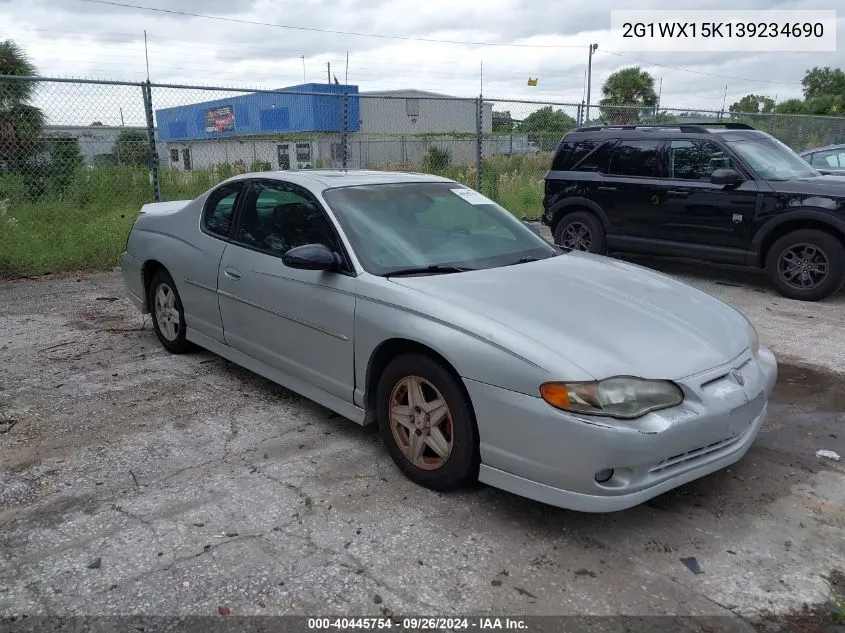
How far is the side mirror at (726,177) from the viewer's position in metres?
7.54

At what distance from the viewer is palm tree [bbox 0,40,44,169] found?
9.03 m

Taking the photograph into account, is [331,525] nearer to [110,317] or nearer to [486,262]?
[486,262]

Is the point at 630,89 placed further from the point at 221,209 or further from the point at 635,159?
the point at 221,209

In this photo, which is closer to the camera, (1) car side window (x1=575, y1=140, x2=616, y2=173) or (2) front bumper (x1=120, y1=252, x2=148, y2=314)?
(2) front bumper (x1=120, y1=252, x2=148, y2=314)

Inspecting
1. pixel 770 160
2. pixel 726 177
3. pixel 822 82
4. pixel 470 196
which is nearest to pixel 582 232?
pixel 726 177

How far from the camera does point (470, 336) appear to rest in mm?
3008

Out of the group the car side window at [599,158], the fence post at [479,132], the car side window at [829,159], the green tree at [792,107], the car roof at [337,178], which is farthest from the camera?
the green tree at [792,107]

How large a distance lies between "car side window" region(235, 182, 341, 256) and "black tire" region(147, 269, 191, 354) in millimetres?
994

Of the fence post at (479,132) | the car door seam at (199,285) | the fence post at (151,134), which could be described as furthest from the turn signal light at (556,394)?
the fence post at (479,132)

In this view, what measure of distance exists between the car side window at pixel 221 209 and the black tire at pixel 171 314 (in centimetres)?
64

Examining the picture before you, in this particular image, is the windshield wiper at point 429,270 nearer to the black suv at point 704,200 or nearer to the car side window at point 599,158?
the black suv at point 704,200

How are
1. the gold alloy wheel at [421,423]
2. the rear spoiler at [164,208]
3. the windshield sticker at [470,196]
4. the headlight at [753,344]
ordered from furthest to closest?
the rear spoiler at [164,208], the windshield sticker at [470,196], the headlight at [753,344], the gold alloy wheel at [421,423]

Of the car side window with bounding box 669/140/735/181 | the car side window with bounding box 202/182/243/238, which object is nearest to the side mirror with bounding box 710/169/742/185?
the car side window with bounding box 669/140/735/181

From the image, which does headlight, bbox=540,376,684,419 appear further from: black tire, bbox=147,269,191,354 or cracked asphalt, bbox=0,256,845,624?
black tire, bbox=147,269,191,354
